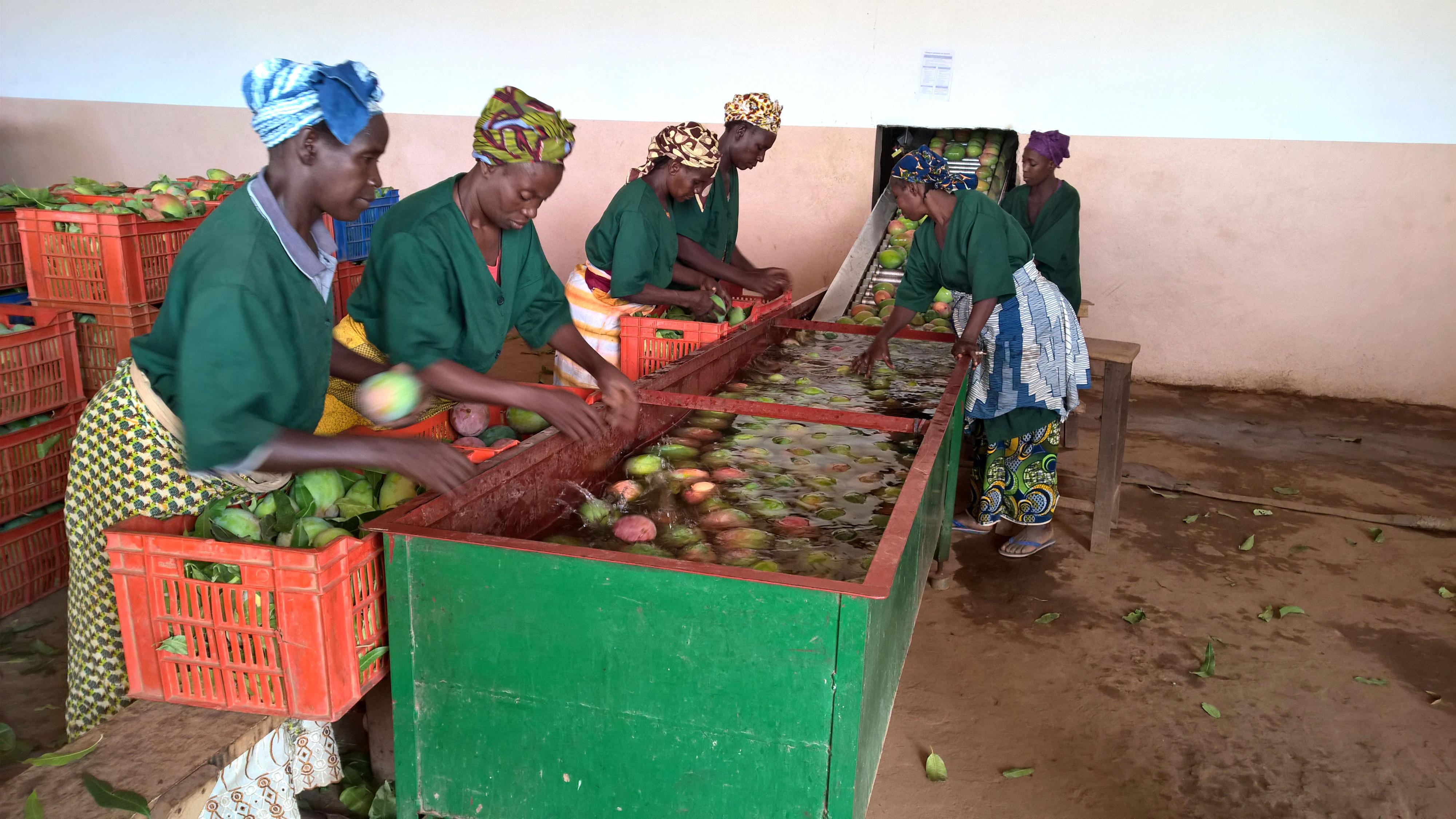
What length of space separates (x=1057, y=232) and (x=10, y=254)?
513 centimetres

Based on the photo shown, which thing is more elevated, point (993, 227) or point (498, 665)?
point (993, 227)

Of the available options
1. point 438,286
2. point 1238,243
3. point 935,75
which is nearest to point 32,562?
point 438,286

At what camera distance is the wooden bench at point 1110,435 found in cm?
448

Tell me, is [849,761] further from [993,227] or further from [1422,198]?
[1422,198]

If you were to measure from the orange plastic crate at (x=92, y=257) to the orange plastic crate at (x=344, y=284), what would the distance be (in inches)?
42.1

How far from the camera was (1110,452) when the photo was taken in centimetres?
451

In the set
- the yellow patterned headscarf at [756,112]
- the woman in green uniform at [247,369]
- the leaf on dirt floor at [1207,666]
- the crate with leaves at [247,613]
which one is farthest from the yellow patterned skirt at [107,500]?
the leaf on dirt floor at [1207,666]

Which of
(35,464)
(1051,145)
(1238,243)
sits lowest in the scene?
(35,464)

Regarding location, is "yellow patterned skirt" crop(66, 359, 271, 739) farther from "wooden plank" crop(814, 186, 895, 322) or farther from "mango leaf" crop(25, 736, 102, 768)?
"wooden plank" crop(814, 186, 895, 322)

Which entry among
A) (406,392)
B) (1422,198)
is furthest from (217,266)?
(1422,198)

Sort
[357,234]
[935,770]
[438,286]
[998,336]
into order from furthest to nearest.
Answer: [357,234] → [998,336] → [935,770] → [438,286]

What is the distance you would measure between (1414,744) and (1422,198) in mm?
5058

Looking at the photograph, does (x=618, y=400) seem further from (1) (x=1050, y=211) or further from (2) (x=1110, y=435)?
(1) (x=1050, y=211)

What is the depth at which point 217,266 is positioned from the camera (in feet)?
5.23
